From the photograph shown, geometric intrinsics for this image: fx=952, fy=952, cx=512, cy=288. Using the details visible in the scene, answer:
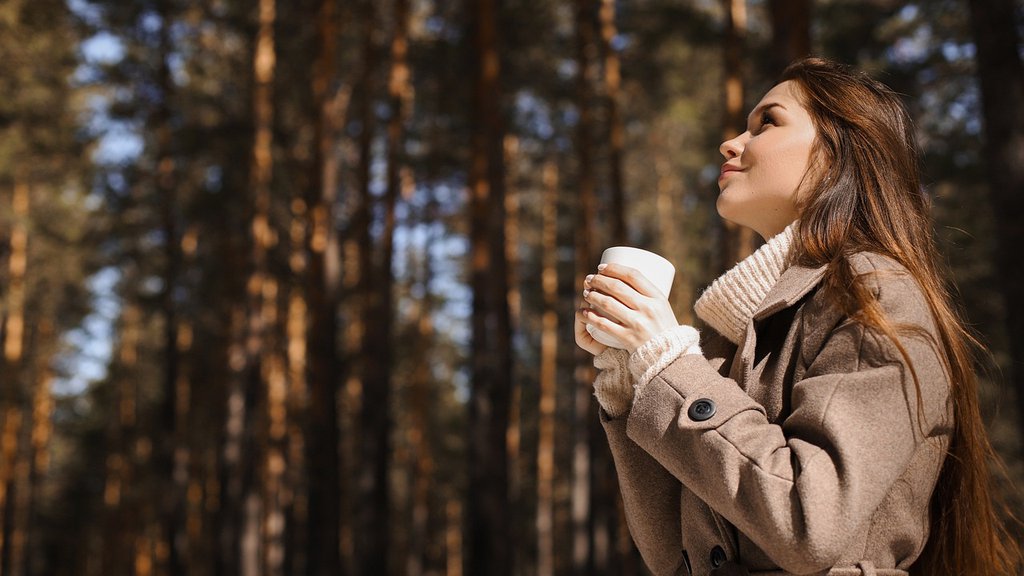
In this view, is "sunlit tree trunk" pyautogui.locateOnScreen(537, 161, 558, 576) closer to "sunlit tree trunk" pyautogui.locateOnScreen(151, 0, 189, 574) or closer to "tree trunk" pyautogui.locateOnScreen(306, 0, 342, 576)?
"sunlit tree trunk" pyautogui.locateOnScreen(151, 0, 189, 574)

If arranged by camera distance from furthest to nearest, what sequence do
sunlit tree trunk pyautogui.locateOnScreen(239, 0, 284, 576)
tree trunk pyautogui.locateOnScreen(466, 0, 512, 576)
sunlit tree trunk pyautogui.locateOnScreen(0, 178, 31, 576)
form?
sunlit tree trunk pyautogui.locateOnScreen(0, 178, 31, 576)
sunlit tree trunk pyautogui.locateOnScreen(239, 0, 284, 576)
tree trunk pyautogui.locateOnScreen(466, 0, 512, 576)

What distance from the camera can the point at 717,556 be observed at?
5.27 feet

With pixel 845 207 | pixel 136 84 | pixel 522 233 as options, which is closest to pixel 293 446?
pixel 522 233

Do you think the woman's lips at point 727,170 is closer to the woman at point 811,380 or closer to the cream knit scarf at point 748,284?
the woman at point 811,380

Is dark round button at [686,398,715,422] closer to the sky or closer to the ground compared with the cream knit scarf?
closer to the ground

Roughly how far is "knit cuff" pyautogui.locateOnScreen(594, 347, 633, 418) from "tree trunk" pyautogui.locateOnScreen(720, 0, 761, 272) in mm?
8233

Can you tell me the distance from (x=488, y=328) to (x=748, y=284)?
391 inches

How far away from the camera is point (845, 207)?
5.53ft

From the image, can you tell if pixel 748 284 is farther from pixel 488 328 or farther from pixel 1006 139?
pixel 488 328

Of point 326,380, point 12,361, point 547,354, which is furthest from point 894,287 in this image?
point 12,361

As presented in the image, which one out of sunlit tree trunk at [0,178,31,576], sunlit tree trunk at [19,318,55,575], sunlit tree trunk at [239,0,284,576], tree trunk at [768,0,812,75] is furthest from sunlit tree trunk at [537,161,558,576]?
sunlit tree trunk at [19,318,55,575]

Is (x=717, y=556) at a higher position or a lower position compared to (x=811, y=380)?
lower

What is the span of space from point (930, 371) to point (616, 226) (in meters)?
12.2

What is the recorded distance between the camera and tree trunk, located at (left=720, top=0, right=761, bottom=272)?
33.0 ft
